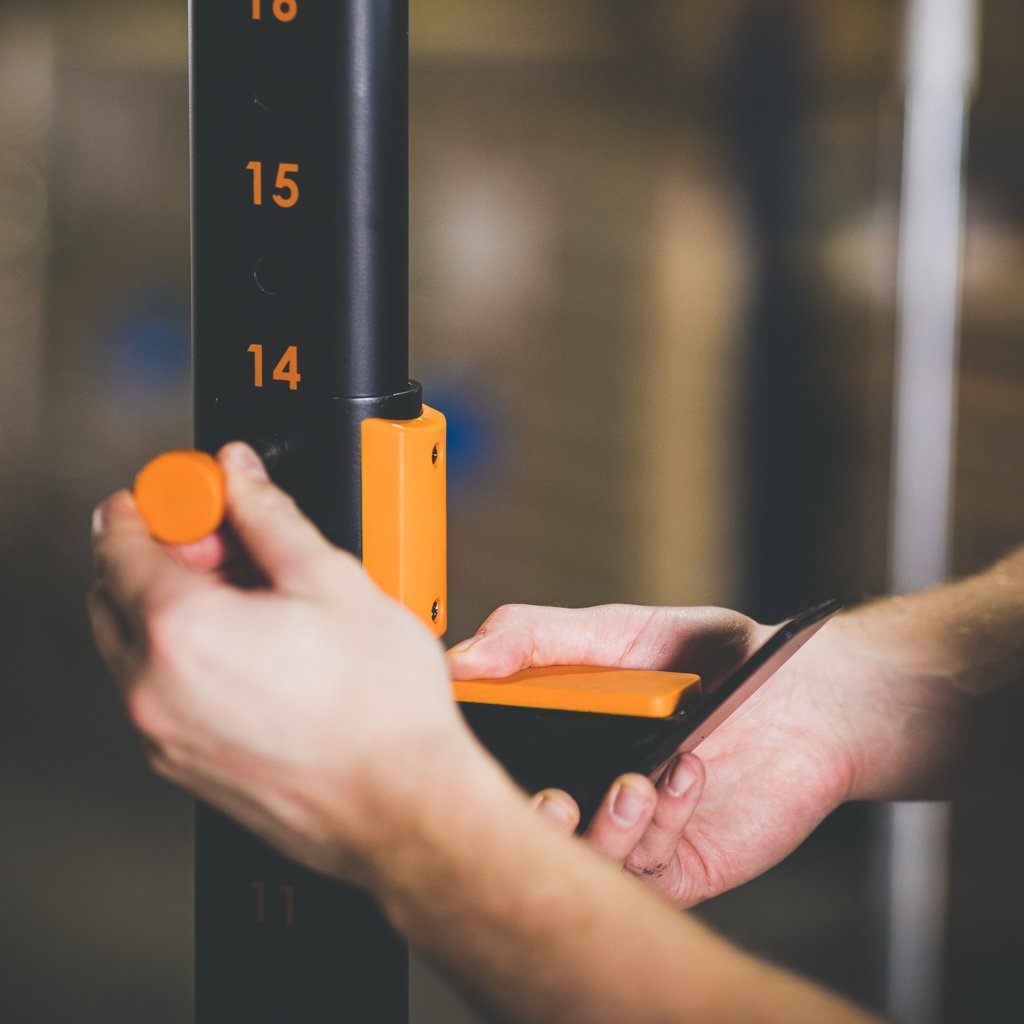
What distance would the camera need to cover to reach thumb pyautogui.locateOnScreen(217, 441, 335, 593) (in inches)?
19.9

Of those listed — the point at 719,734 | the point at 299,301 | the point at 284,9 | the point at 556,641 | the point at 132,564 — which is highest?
the point at 284,9

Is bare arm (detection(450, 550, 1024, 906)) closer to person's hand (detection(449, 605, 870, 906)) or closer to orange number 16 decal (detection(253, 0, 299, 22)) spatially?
person's hand (detection(449, 605, 870, 906))

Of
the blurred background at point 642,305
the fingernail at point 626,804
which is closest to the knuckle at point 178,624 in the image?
the fingernail at point 626,804

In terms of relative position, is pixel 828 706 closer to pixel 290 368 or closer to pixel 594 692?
pixel 594 692

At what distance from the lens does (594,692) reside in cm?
60

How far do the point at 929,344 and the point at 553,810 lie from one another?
1.74 metres

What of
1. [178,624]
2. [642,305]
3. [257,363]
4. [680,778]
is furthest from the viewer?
[642,305]

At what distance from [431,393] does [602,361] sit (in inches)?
14.1

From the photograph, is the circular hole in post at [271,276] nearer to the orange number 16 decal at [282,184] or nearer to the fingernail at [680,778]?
the orange number 16 decal at [282,184]

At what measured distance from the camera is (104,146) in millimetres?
2506

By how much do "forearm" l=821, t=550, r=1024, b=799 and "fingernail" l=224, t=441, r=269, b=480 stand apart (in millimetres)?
591

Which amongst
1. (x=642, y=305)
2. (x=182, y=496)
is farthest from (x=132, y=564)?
(x=642, y=305)

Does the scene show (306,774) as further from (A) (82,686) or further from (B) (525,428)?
(A) (82,686)

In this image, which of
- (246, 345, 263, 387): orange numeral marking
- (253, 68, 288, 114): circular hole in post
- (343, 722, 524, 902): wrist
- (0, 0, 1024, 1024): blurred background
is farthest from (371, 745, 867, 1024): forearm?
(0, 0, 1024, 1024): blurred background
